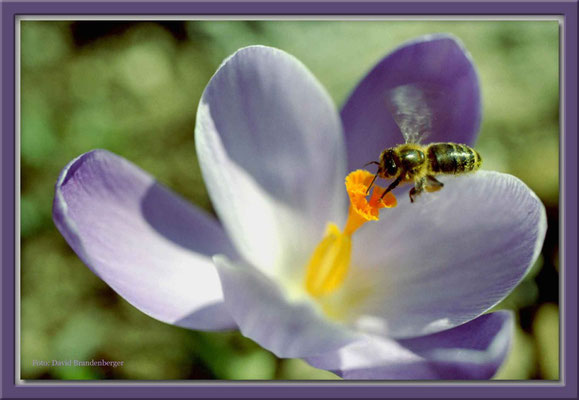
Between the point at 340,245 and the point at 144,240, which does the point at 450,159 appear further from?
the point at 144,240

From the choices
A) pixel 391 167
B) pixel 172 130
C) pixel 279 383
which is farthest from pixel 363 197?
pixel 172 130

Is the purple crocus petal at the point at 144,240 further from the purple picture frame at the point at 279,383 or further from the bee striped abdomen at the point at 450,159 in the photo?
the bee striped abdomen at the point at 450,159

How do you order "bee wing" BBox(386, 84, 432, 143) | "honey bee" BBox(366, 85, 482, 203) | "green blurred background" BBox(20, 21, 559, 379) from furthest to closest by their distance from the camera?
"green blurred background" BBox(20, 21, 559, 379) → "bee wing" BBox(386, 84, 432, 143) → "honey bee" BBox(366, 85, 482, 203)

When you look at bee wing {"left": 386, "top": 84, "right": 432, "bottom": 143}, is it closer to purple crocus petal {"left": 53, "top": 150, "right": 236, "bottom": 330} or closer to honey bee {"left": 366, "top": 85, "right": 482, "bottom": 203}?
honey bee {"left": 366, "top": 85, "right": 482, "bottom": 203}

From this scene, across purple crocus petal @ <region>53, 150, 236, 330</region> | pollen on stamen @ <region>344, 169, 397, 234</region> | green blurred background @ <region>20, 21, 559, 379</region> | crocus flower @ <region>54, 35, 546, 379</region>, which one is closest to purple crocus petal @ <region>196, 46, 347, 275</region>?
crocus flower @ <region>54, 35, 546, 379</region>

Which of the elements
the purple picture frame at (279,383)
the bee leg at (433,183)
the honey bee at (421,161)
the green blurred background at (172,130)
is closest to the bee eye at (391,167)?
the honey bee at (421,161)

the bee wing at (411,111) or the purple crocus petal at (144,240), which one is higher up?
the bee wing at (411,111)
